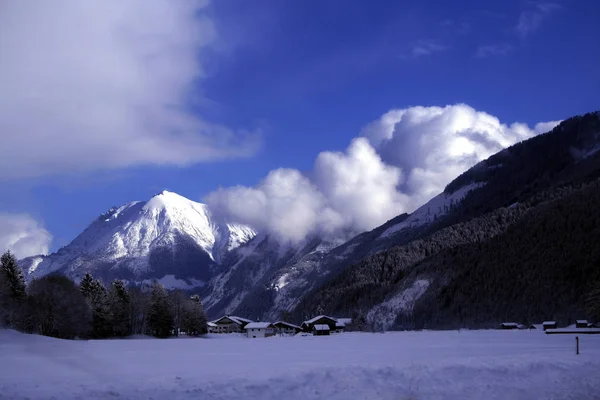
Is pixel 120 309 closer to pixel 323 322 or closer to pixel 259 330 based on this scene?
pixel 259 330

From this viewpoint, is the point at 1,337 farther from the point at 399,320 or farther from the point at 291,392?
the point at 399,320

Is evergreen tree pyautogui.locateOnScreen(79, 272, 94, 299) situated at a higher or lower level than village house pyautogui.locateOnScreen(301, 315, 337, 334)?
higher

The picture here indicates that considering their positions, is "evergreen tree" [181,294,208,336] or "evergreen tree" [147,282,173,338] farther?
"evergreen tree" [181,294,208,336]

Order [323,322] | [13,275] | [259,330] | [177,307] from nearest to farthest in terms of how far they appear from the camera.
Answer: [13,275] → [177,307] → [323,322] → [259,330]

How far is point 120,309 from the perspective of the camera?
386 ft

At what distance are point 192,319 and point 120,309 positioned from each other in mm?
25827

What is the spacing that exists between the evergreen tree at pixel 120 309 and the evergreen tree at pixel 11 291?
20869 mm

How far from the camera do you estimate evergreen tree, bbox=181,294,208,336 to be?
459 feet

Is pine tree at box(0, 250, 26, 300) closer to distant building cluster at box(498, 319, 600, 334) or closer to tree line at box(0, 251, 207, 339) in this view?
tree line at box(0, 251, 207, 339)

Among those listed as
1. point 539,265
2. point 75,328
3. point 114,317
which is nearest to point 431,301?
point 539,265

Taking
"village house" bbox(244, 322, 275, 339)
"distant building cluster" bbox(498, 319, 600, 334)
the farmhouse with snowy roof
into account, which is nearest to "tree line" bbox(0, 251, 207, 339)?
"village house" bbox(244, 322, 275, 339)

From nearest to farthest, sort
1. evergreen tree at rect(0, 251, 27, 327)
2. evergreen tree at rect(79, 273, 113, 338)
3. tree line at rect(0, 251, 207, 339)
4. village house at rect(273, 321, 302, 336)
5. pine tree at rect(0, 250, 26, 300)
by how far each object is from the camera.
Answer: evergreen tree at rect(0, 251, 27, 327), tree line at rect(0, 251, 207, 339), pine tree at rect(0, 250, 26, 300), evergreen tree at rect(79, 273, 113, 338), village house at rect(273, 321, 302, 336)

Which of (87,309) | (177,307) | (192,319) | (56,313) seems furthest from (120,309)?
(192,319)

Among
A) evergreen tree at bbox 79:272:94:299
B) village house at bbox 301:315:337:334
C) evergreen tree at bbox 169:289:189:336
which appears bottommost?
village house at bbox 301:315:337:334
